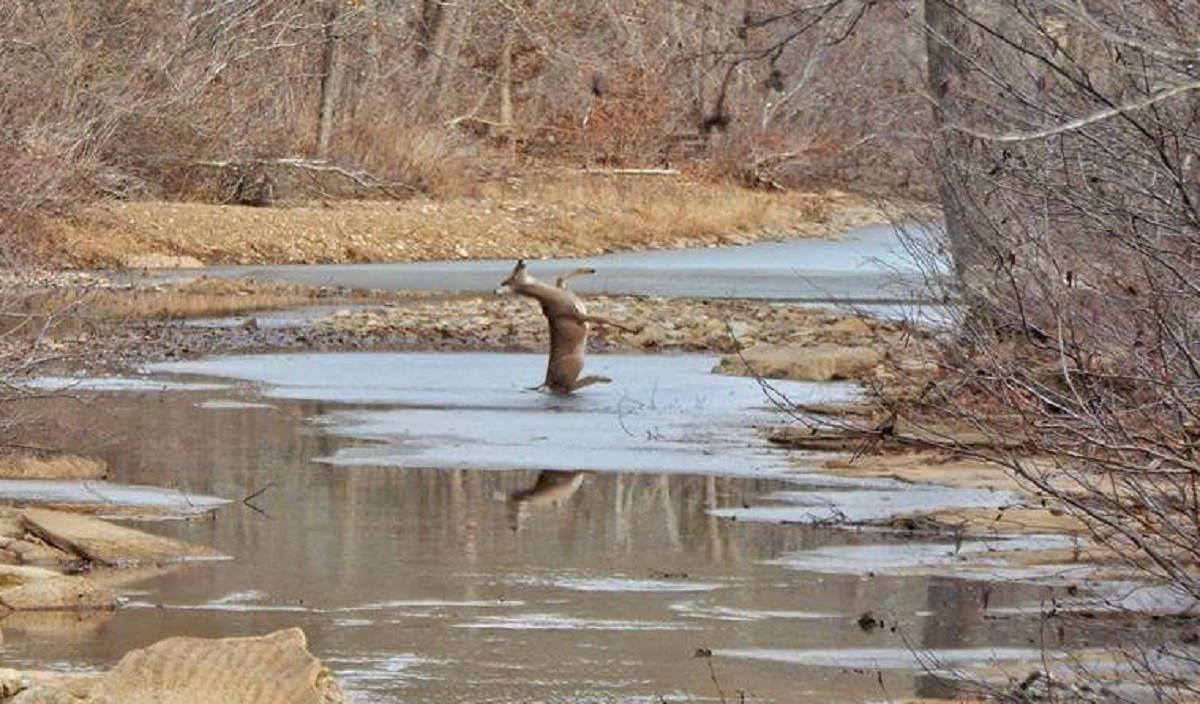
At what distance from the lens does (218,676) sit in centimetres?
898

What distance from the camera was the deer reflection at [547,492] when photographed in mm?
14539

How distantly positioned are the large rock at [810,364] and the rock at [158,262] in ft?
47.5

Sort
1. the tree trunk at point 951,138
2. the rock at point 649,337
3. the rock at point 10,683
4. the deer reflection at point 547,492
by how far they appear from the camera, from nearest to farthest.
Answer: the rock at point 10,683 < the deer reflection at point 547,492 < the tree trunk at point 951,138 < the rock at point 649,337

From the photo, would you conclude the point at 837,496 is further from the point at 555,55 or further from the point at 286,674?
the point at 555,55

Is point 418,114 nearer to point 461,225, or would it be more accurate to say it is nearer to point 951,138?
point 461,225

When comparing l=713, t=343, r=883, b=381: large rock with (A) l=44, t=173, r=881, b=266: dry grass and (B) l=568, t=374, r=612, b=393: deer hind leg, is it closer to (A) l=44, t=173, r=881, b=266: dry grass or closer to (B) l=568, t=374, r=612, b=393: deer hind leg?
(B) l=568, t=374, r=612, b=393: deer hind leg

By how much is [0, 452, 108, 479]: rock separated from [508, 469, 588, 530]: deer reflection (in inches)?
93.0

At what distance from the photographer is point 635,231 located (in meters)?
45.4

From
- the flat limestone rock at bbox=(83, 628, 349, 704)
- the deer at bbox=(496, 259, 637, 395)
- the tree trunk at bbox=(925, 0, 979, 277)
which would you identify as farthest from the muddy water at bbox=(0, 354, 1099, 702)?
the tree trunk at bbox=(925, 0, 979, 277)

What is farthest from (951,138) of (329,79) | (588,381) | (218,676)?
(329,79)

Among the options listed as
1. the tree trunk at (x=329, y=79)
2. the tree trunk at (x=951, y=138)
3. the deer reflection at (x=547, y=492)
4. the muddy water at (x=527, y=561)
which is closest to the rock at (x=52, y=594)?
the muddy water at (x=527, y=561)

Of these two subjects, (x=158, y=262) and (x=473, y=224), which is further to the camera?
(x=473, y=224)

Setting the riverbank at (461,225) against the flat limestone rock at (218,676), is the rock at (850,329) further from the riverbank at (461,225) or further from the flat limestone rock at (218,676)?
the flat limestone rock at (218,676)

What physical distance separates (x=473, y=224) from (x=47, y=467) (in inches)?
1101
